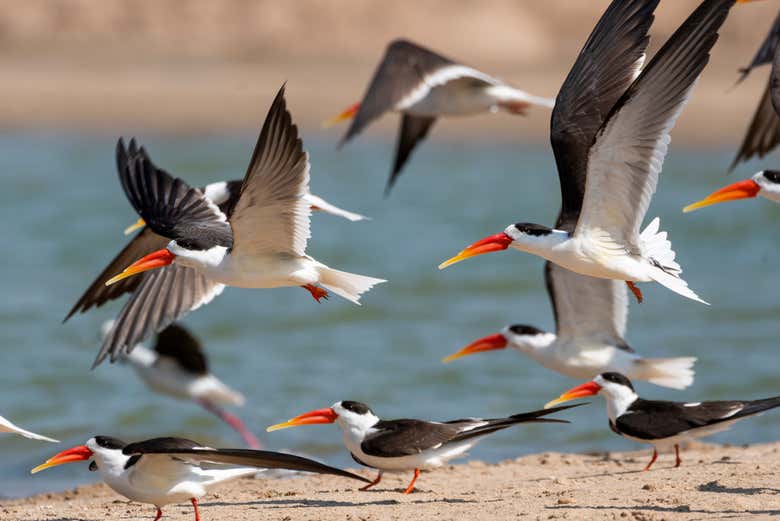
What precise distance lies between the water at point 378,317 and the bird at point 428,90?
2405 millimetres

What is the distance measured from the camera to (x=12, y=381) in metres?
12.1

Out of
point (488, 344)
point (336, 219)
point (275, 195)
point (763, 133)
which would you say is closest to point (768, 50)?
point (763, 133)

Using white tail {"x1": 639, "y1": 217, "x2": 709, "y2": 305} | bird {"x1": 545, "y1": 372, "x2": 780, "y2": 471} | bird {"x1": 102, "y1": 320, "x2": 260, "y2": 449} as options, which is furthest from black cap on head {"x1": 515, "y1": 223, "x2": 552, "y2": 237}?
bird {"x1": 102, "y1": 320, "x2": 260, "y2": 449}

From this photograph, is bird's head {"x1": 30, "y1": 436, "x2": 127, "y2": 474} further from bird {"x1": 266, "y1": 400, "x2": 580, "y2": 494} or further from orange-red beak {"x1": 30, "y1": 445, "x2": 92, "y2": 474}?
bird {"x1": 266, "y1": 400, "x2": 580, "y2": 494}

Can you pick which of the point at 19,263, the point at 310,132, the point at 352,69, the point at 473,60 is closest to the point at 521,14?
the point at 473,60

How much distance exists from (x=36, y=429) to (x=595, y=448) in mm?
4232

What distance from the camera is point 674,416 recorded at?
726 centimetres

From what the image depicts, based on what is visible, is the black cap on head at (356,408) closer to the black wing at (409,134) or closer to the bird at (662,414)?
the bird at (662,414)

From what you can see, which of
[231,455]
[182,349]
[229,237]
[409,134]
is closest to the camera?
[231,455]

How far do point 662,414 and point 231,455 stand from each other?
256 centimetres

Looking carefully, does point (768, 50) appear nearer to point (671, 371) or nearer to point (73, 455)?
point (671, 371)

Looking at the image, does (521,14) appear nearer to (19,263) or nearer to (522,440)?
(19,263)

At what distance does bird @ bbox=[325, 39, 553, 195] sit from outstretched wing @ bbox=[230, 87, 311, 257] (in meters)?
3.62

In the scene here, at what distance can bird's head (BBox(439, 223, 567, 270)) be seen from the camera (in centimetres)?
687
